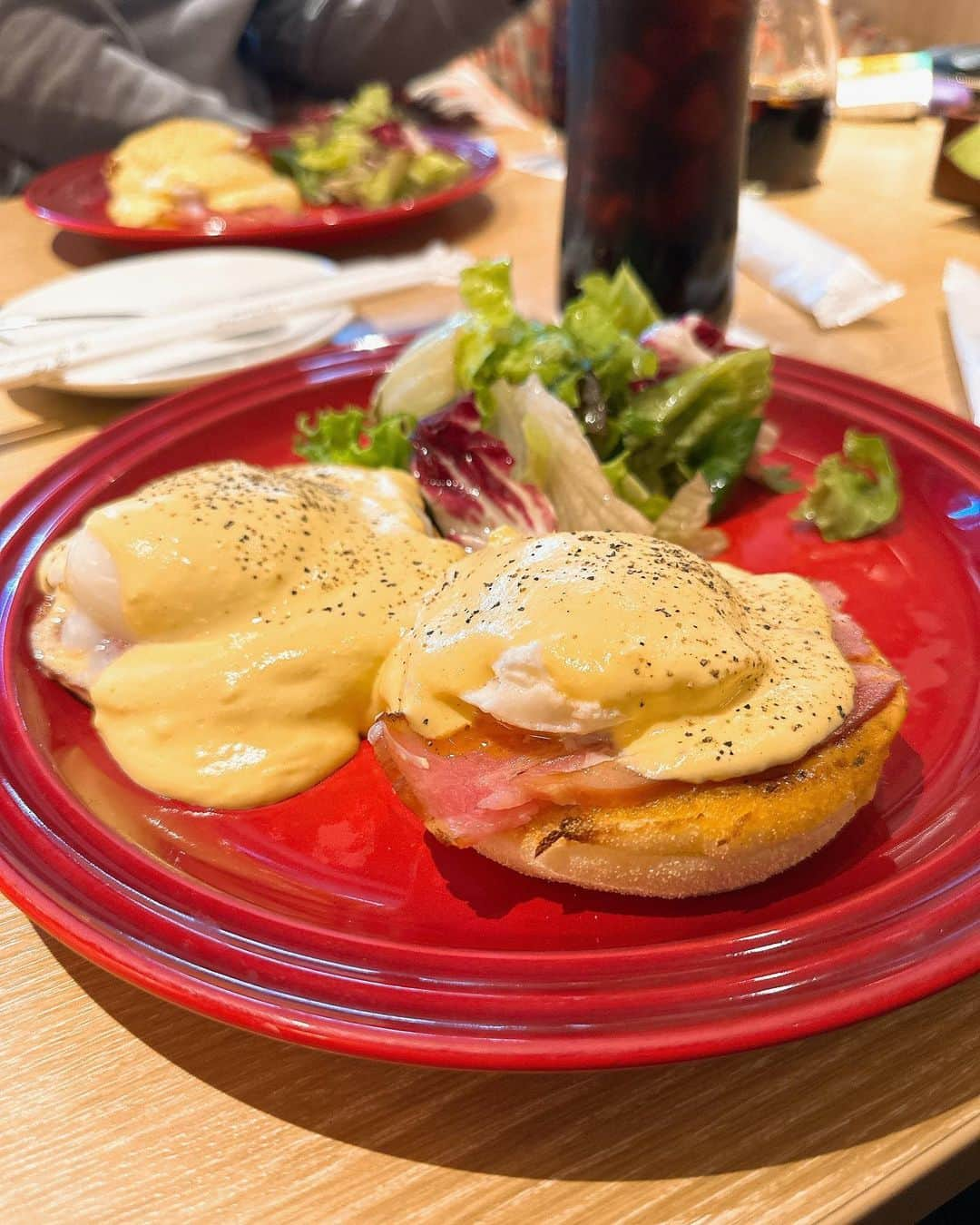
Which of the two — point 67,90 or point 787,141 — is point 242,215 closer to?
point 67,90

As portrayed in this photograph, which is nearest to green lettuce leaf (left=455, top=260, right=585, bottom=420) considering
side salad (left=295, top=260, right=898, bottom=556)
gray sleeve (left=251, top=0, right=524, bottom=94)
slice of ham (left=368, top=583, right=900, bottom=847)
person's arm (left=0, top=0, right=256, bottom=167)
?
side salad (left=295, top=260, right=898, bottom=556)

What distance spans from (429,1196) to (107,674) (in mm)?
775

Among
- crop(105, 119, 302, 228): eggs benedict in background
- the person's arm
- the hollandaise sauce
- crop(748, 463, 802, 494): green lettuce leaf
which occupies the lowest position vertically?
crop(748, 463, 802, 494): green lettuce leaf

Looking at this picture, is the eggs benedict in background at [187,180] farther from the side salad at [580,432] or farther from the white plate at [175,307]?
the side salad at [580,432]

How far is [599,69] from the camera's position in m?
1.92

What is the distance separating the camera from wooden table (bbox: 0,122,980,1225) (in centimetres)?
81

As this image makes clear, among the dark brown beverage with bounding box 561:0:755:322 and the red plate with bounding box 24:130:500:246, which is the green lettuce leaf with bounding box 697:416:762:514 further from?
the red plate with bounding box 24:130:500:246

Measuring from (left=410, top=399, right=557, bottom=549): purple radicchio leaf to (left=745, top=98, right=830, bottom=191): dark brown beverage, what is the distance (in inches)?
79.4

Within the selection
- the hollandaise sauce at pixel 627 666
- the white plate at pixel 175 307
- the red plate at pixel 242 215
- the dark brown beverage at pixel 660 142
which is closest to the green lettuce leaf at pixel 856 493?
the hollandaise sauce at pixel 627 666

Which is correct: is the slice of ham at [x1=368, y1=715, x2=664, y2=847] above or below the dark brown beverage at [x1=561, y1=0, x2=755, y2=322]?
below

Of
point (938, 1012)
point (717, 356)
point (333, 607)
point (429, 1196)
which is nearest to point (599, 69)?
point (717, 356)

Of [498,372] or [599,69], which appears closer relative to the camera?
[498,372]

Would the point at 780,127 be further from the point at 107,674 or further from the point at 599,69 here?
the point at 107,674

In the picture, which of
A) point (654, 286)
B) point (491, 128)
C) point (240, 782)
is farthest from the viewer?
point (491, 128)
